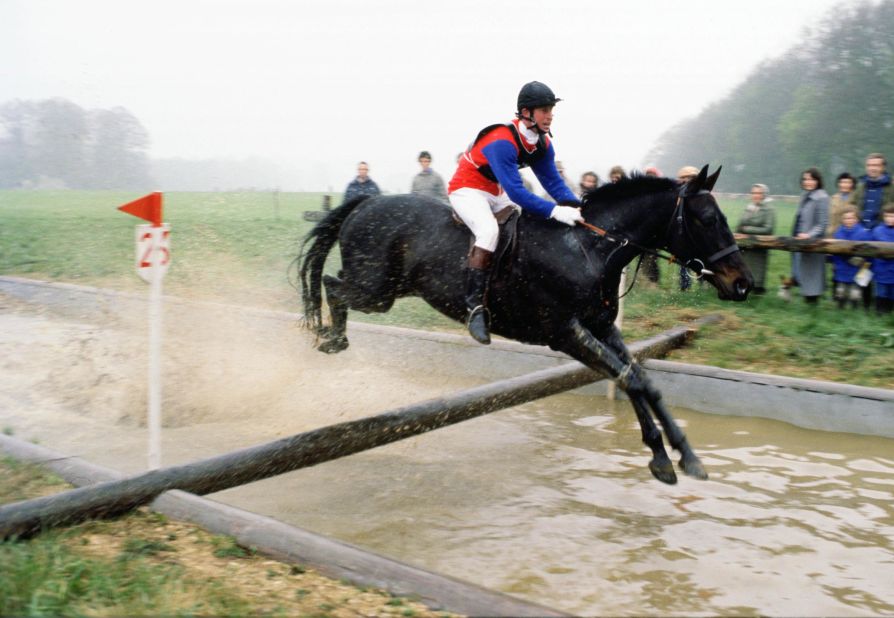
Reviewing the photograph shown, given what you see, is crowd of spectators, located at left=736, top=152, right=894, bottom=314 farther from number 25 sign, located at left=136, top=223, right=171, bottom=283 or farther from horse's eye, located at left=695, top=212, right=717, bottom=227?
number 25 sign, located at left=136, top=223, right=171, bottom=283

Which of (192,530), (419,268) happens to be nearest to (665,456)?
(419,268)

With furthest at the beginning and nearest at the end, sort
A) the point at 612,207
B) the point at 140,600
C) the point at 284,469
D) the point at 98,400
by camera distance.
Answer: the point at 98,400
the point at 612,207
the point at 284,469
the point at 140,600

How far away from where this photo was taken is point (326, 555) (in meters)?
3.06

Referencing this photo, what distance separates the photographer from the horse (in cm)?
468

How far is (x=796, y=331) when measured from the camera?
7.62 metres

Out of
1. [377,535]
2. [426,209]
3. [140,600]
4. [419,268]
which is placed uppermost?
[426,209]

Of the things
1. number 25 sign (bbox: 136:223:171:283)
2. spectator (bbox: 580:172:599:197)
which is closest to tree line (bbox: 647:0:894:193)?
spectator (bbox: 580:172:599:197)

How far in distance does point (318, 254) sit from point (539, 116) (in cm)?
207

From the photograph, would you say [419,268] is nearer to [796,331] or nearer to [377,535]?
[377,535]

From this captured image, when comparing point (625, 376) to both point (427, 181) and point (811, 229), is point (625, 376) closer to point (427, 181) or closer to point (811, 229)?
point (811, 229)

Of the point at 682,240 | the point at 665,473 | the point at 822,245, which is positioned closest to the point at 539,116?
the point at 682,240

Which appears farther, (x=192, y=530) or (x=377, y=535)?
(x=377, y=535)

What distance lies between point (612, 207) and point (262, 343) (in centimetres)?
410

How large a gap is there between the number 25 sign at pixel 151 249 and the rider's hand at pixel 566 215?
219cm
